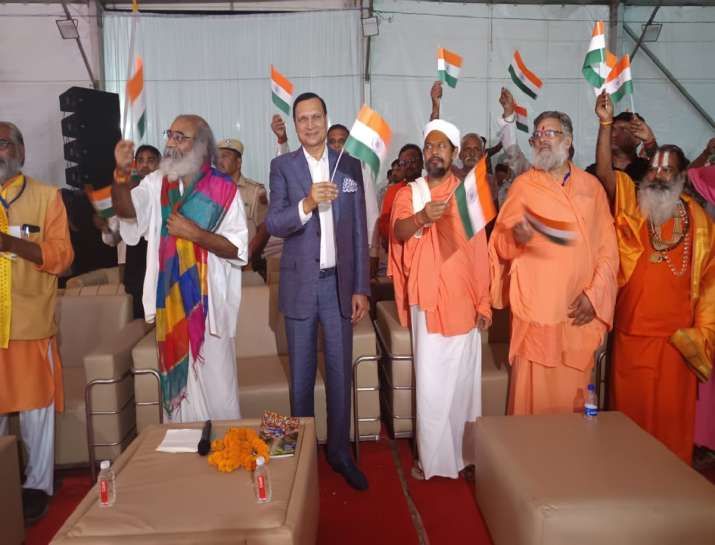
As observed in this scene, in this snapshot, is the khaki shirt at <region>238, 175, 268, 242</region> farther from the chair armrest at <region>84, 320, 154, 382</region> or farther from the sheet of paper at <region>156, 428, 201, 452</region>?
the sheet of paper at <region>156, 428, 201, 452</region>

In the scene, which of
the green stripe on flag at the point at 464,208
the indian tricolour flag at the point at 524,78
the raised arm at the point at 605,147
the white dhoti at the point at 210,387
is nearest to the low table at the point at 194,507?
the white dhoti at the point at 210,387

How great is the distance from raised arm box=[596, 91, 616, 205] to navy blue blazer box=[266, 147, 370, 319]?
122 centimetres

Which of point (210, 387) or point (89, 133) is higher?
point (89, 133)

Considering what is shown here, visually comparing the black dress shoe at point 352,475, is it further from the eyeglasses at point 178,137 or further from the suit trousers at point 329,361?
the eyeglasses at point 178,137

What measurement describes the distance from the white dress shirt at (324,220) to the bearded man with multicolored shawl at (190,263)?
0.38 meters

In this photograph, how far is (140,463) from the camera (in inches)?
89.3

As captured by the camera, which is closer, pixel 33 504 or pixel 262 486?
pixel 262 486

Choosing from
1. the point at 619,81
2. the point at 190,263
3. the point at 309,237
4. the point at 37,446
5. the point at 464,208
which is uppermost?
the point at 619,81

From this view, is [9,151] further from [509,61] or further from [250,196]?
[509,61]

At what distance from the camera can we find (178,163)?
2.83 meters

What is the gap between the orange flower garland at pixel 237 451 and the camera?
217 centimetres

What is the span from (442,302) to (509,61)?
18.8ft

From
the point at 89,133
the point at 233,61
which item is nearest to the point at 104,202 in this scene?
the point at 89,133

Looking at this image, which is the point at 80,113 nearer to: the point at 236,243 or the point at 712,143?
→ the point at 236,243
